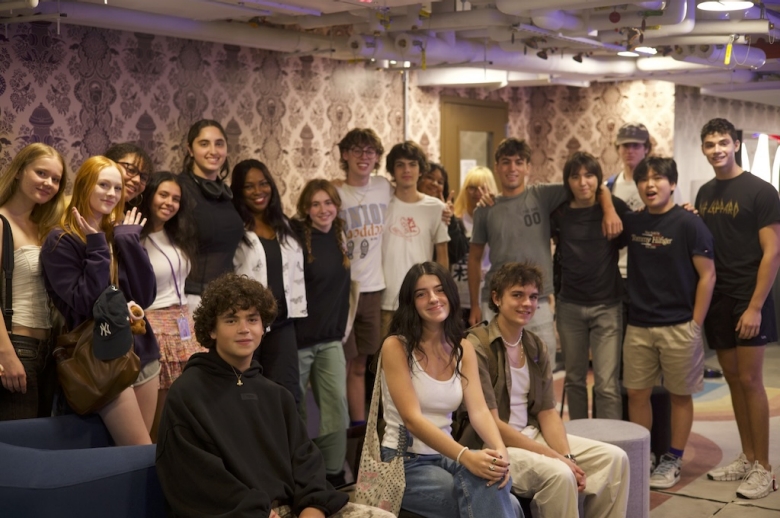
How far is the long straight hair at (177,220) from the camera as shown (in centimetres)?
388

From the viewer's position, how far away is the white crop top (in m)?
3.30

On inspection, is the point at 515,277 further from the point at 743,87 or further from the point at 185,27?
the point at 743,87

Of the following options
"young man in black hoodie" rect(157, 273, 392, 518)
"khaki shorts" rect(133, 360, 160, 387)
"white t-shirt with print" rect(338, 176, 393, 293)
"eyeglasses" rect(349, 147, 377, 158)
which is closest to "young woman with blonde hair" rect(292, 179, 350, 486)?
"white t-shirt with print" rect(338, 176, 393, 293)

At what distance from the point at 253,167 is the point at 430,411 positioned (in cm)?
165

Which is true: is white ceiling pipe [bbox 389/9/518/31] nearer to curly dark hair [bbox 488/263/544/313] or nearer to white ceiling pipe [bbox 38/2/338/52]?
white ceiling pipe [bbox 38/2/338/52]

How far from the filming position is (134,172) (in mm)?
3941

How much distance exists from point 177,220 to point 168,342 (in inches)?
20.5

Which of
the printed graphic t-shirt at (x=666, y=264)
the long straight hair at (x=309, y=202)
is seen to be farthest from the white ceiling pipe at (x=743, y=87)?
the long straight hair at (x=309, y=202)

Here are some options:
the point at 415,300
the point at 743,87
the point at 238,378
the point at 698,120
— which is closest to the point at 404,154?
the point at 415,300

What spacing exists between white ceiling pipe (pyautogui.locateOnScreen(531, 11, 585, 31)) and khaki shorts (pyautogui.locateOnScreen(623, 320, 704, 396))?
5.12 ft

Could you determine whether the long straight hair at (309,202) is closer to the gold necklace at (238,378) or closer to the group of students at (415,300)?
the group of students at (415,300)

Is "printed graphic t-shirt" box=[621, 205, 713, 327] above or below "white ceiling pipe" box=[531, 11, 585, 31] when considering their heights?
below

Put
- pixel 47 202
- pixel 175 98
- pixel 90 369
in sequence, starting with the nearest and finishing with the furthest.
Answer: pixel 90 369
pixel 47 202
pixel 175 98

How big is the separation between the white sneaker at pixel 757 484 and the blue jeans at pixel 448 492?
5.61ft
